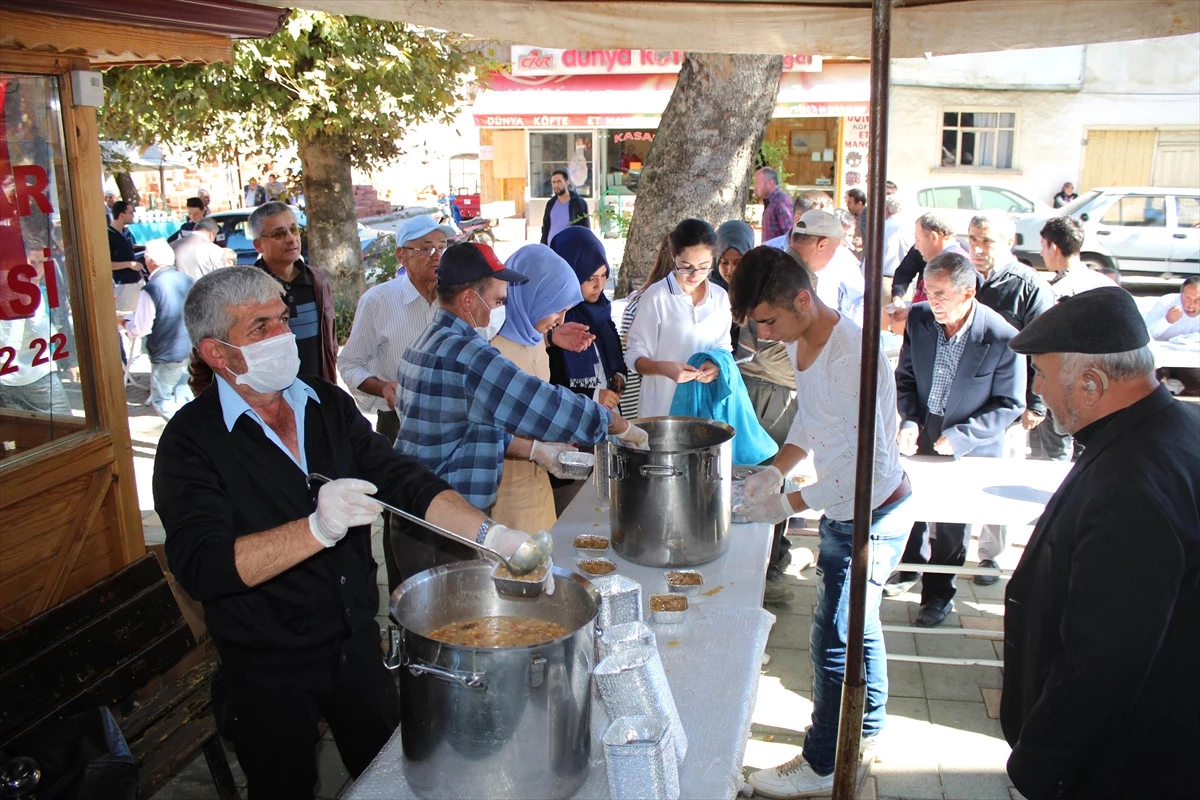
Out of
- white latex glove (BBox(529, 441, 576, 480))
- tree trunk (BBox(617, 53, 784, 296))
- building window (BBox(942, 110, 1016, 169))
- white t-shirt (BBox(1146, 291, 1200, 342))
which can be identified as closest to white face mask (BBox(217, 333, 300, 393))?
white latex glove (BBox(529, 441, 576, 480))

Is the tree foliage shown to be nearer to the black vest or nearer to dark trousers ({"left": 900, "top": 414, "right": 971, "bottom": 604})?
the black vest

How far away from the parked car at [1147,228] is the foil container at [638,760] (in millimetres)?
14664

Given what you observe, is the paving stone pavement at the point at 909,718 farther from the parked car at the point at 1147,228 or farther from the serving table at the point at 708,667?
the parked car at the point at 1147,228

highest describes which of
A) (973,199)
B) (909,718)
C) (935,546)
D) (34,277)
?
(973,199)

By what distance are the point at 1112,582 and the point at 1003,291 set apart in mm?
3306

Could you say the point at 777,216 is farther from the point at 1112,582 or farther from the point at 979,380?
the point at 1112,582

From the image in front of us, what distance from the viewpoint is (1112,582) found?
1868 mm

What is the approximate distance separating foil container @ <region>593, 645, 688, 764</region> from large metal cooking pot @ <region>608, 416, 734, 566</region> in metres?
0.89

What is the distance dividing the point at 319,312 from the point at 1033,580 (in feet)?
13.1

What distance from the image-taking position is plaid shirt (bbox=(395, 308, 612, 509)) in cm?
285

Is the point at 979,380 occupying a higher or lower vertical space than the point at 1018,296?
lower

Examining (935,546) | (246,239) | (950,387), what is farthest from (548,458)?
(246,239)

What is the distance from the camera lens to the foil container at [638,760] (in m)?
1.80

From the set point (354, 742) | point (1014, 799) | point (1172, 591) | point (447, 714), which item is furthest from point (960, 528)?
point (447, 714)
